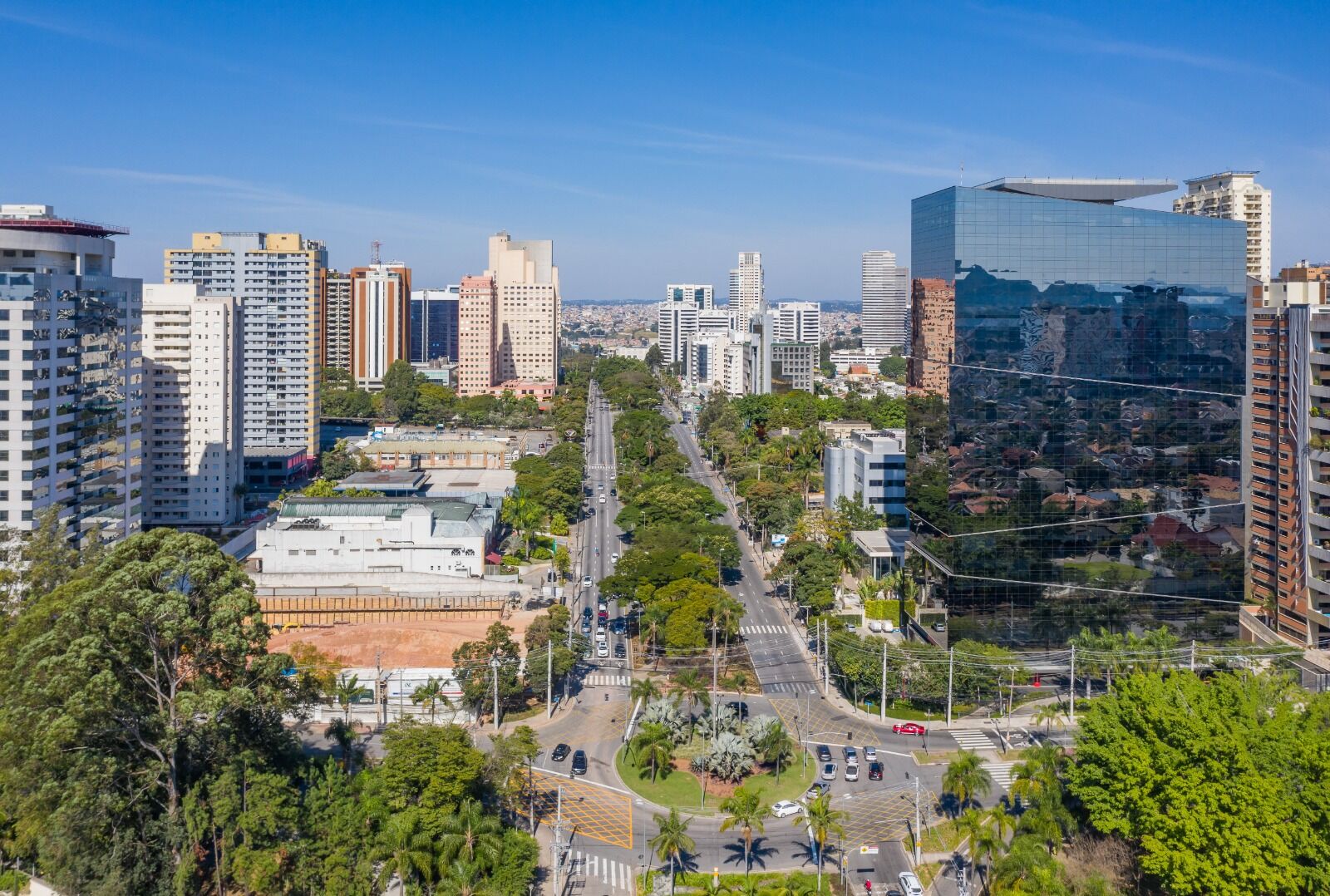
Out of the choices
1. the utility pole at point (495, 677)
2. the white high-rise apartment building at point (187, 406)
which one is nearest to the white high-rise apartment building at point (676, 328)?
the white high-rise apartment building at point (187, 406)

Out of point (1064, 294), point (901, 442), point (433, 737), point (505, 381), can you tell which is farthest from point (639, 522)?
point (505, 381)

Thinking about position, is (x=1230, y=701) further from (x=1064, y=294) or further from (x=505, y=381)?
(x=505, y=381)

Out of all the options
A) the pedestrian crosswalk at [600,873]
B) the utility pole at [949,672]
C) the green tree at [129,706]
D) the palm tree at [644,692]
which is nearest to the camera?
the green tree at [129,706]

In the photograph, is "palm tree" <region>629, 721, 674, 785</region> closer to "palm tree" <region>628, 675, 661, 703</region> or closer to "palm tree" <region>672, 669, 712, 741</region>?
"palm tree" <region>672, 669, 712, 741</region>

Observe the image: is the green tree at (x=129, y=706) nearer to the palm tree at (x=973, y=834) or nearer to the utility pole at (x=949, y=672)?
the palm tree at (x=973, y=834)

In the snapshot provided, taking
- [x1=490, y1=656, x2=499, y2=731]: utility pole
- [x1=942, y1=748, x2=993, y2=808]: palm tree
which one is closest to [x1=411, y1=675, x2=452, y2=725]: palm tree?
[x1=490, y1=656, x2=499, y2=731]: utility pole

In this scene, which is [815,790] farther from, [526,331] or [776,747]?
[526,331]
